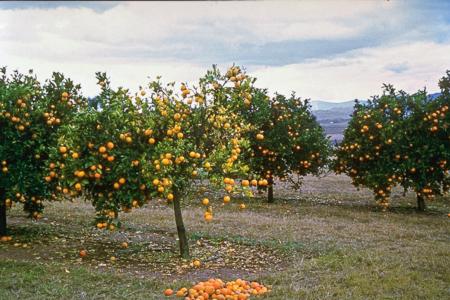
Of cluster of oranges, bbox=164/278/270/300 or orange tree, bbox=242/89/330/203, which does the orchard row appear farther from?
orange tree, bbox=242/89/330/203

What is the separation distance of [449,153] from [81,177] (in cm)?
1370

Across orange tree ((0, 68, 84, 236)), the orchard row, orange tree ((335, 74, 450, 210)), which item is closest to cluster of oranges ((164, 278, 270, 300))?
the orchard row

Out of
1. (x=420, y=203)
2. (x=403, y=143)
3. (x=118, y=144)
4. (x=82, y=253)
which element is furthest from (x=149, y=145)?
(x=420, y=203)

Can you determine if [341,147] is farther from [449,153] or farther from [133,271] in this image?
[133,271]

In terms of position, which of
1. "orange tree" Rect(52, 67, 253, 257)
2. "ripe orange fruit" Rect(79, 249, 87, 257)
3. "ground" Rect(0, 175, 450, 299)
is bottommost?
"ground" Rect(0, 175, 450, 299)

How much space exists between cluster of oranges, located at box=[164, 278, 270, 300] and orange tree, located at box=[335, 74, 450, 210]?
12.0m

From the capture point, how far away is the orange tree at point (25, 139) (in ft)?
37.1

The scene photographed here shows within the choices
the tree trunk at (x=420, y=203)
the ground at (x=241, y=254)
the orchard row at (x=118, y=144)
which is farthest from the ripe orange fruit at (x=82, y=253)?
the tree trunk at (x=420, y=203)

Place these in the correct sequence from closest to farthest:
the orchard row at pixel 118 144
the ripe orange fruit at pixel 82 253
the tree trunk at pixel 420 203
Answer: the orchard row at pixel 118 144
the ripe orange fruit at pixel 82 253
the tree trunk at pixel 420 203

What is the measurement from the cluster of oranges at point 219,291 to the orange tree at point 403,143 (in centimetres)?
1195

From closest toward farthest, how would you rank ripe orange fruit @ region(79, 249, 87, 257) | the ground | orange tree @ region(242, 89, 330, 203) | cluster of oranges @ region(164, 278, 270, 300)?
cluster of oranges @ region(164, 278, 270, 300) < the ground < ripe orange fruit @ region(79, 249, 87, 257) < orange tree @ region(242, 89, 330, 203)

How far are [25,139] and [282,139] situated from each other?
40.1ft

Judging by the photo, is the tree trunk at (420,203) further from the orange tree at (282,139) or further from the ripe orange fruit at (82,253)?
the ripe orange fruit at (82,253)

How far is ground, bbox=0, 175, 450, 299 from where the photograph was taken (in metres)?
8.55
